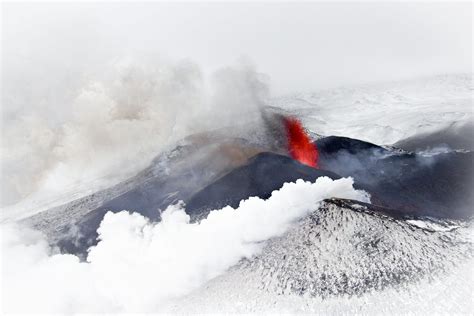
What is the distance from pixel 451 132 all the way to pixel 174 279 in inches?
2671

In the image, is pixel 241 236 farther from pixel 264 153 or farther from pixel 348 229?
pixel 264 153

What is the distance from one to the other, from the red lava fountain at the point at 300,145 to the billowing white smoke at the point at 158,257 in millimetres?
17600

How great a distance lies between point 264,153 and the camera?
62344 millimetres

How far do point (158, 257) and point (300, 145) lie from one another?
1728 inches

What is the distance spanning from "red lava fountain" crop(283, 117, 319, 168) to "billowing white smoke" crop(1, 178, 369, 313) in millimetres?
17600

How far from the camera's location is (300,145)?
263 feet

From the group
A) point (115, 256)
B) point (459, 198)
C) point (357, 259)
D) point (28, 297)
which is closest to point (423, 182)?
point (459, 198)

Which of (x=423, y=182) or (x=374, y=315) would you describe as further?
(x=423, y=182)

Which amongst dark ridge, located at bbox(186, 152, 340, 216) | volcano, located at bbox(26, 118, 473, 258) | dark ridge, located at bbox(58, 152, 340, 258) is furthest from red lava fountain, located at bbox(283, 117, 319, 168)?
dark ridge, located at bbox(58, 152, 340, 258)

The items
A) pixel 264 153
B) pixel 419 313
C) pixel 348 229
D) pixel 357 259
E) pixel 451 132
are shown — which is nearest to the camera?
pixel 419 313

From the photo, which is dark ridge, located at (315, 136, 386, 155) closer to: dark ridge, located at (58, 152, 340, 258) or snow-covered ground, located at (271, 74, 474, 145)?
dark ridge, located at (58, 152, 340, 258)

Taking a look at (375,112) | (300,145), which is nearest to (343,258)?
(300,145)

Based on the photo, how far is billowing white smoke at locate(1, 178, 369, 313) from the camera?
41.8 metres

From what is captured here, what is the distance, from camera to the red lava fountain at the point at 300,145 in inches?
2697
